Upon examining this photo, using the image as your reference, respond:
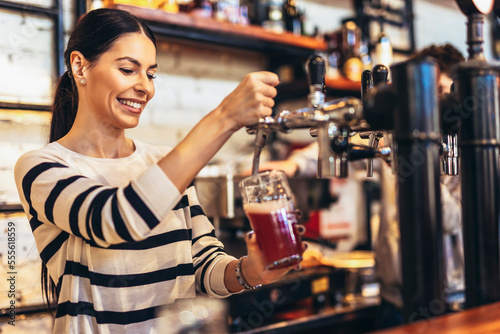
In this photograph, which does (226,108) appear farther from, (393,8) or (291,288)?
(393,8)

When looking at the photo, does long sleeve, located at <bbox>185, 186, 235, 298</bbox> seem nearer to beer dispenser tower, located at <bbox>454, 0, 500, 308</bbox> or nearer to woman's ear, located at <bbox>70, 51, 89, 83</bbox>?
woman's ear, located at <bbox>70, 51, 89, 83</bbox>

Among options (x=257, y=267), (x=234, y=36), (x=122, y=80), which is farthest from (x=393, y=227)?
(x=122, y=80)

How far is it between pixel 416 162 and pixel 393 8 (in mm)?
3651

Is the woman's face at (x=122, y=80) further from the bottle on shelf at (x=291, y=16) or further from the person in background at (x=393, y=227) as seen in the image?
the bottle on shelf at (x=291, y=16)

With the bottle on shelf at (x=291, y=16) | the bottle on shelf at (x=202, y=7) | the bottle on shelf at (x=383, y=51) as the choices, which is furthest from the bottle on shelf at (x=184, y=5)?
the bottle on shelf at (x=383, y=51)

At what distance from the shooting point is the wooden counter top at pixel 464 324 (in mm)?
646

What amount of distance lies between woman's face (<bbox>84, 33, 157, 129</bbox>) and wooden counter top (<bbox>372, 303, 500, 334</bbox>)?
82 cm

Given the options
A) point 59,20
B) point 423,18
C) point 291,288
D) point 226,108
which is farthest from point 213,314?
point 423,18

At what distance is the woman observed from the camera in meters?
1.04

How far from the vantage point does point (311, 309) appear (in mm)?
2477

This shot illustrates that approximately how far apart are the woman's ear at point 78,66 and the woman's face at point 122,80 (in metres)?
0.02

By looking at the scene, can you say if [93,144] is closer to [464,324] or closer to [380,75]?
[380,75]

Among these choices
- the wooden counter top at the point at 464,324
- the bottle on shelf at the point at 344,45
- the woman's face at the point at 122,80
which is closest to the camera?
the wooden counter top at the point at 464,324

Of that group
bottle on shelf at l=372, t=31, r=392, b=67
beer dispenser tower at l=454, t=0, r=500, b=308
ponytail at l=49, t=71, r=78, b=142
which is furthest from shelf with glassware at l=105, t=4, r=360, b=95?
beer dispenser tower at l=454, t=0, r=500, b=308
